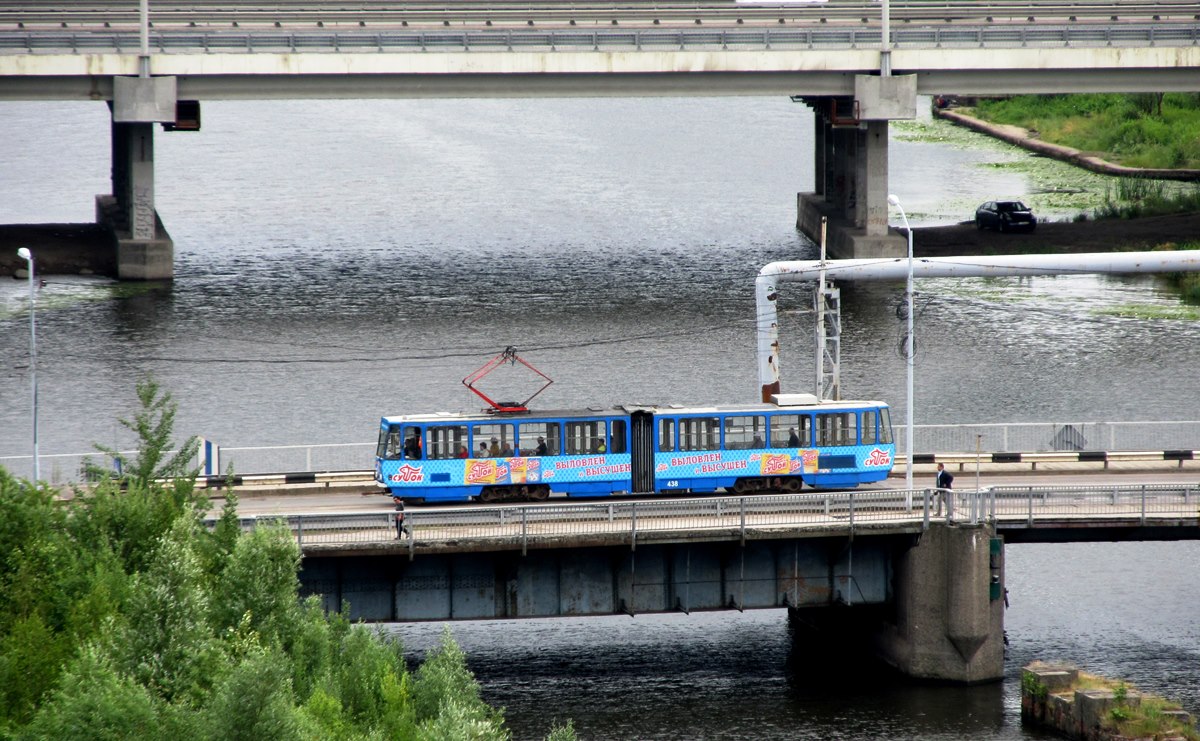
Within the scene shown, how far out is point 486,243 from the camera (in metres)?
100

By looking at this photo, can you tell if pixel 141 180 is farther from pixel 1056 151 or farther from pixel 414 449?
pixel 1056 151

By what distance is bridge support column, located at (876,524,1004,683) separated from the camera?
139 feet

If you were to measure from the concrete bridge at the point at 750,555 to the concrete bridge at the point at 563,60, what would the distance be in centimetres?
4314

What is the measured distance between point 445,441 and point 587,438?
3462mm

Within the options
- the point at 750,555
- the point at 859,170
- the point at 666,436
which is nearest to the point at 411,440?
the point at 666,436

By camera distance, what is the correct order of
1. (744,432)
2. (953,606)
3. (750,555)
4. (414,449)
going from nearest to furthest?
(953,606) → (750,555) → (414,449) → (744,432)

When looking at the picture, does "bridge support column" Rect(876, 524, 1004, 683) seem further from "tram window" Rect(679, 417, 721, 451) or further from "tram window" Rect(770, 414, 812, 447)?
"tram window" Rect(679, 417, 721, 451)

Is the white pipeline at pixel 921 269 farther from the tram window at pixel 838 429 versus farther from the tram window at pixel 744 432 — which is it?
the tram window at pixel 744 432

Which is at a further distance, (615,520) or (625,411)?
(625,411)

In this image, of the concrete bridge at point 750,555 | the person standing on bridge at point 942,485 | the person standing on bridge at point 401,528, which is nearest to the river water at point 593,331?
the concrete bridge at point 750,555

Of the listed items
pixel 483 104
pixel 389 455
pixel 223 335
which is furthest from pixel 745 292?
pixel 483 104

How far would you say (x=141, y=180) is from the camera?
283 feet

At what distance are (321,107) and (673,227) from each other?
247ft

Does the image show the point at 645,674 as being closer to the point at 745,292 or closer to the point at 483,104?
the point at 745,292
